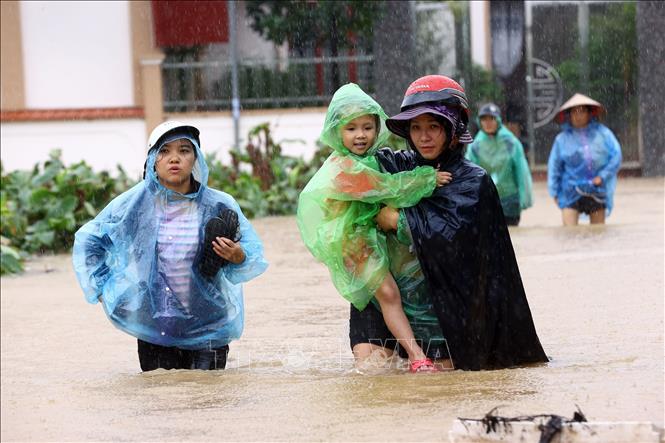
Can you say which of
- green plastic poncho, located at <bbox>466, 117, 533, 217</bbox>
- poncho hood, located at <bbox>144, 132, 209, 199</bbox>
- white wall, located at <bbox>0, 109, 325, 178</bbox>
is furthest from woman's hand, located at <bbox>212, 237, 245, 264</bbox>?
white wall, located at <bbox>0, 109, 325, 178</bbox>

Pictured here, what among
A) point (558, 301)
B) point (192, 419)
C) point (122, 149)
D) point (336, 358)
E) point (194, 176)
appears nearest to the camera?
point (192, 419)

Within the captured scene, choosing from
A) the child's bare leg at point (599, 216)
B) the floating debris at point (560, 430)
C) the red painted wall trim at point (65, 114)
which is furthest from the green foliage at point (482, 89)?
the floating debris at point (560, 430)

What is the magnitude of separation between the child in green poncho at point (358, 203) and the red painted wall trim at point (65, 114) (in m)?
14.9

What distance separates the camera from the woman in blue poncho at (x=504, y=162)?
13773 mm

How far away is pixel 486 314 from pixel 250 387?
3.55 ft

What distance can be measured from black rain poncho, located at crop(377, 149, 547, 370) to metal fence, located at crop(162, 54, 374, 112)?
15509 mm

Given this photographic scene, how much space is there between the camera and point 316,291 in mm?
10570

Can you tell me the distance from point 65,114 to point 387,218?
15.2 metres

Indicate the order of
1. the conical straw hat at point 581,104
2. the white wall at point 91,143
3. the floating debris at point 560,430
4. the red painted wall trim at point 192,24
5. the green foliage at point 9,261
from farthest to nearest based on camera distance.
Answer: the red painted wall trim at point 192,24, the white wall at point 91,143, the conical straw hat at point 581,104, the green foliage at point 9,261, the floating debris at point 560,430

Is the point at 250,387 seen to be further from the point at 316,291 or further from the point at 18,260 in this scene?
the point at 18,260

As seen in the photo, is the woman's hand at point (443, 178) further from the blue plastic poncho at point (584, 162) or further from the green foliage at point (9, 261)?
the blue plastic poncho at point (584, 162)

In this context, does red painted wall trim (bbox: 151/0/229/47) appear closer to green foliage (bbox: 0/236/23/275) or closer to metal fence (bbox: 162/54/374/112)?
metal fence (bbox: 162/54/374/112)

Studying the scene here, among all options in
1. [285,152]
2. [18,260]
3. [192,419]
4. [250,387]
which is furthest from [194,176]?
[285,152]

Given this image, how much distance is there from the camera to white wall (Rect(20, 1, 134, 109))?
68.0ft
